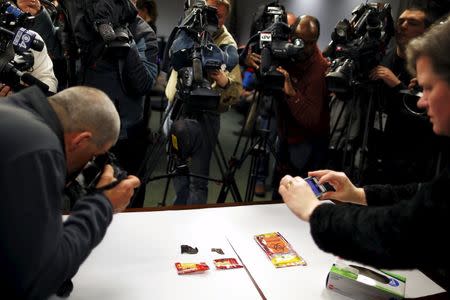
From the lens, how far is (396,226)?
865 millimetres

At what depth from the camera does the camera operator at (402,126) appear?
2.25m

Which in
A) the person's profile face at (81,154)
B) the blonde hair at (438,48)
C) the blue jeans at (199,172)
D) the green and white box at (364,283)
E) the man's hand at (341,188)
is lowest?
the blue jeans at (199,172)

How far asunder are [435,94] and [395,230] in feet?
0.98

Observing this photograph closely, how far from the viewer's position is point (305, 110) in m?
2.35

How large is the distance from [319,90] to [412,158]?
2.12ft

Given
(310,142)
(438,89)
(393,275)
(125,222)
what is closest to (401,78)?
(310,142)

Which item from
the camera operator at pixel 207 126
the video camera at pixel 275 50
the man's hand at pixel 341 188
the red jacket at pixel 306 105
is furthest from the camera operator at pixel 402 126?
the man's hand at pixel 341 188

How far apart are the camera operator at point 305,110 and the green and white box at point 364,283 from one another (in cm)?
117

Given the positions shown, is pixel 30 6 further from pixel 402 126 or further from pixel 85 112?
pixel 402 126

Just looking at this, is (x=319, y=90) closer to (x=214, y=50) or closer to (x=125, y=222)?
(x=214, y=50)

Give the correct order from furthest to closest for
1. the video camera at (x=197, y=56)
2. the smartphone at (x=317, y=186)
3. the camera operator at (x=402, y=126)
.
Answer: the camera operator at (x=402, y=126) → the video camera at (x=197, y=56) → the smartphone at (x=317, y=186)

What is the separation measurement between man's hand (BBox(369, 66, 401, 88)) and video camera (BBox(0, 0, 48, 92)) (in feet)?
5.30

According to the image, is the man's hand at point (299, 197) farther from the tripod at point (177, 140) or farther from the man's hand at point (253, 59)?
the man's hand at point (253, 59)

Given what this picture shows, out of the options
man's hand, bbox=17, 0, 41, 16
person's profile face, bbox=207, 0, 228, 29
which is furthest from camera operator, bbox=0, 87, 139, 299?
man's hand, bbox=17, 0, 41, 16
